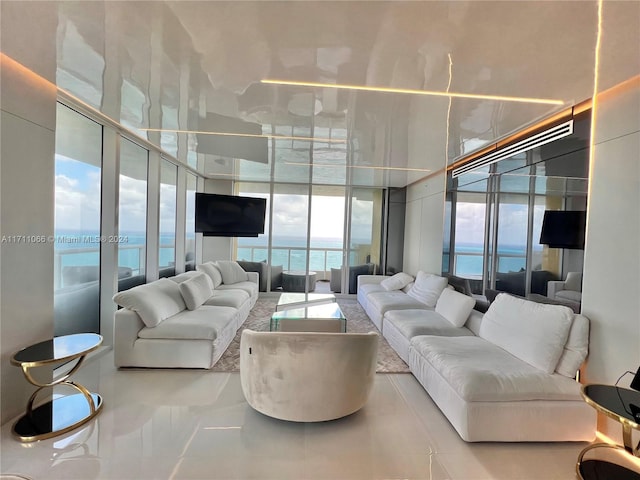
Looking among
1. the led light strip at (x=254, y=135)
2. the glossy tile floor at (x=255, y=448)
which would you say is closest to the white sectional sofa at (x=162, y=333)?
the glossy tile floor at (x=255, y=448)

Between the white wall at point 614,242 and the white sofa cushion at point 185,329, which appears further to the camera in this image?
the white sofa cushion at point 185,329

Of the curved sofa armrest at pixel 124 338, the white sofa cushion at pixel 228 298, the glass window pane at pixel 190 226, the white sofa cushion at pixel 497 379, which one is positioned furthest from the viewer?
the glass window pane at pixel 190 226

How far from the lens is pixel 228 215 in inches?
219

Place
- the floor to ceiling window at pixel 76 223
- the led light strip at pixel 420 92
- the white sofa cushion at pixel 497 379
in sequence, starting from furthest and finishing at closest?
1. the floor to ceiling window at pixel 76 223
2. the led light strip at pixel 420 92
3. the white sofa cushion at pixel 497 379

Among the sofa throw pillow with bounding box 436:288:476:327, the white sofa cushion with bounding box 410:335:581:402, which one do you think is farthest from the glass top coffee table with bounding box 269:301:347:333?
the white sofa cushion with bounding box 410:335:581:402

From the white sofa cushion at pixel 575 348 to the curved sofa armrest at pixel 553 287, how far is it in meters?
0.39

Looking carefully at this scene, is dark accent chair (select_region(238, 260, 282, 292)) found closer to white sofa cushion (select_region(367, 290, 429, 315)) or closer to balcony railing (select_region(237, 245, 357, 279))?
balcony railing (select_region(237, 245, 357, 279))

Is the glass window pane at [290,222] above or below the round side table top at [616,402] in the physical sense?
above

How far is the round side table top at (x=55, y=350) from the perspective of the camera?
6.93ft

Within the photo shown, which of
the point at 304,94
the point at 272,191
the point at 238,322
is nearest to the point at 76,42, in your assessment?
the point at 304,94

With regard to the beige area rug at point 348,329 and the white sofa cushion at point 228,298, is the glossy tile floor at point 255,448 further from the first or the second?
the white sofa cushion at point 228,298

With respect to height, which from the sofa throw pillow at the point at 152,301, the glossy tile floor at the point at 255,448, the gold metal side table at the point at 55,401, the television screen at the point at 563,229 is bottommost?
the glossy tile floor at the point at 255,448

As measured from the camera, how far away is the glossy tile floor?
191 centimetres

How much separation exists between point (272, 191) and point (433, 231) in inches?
137
